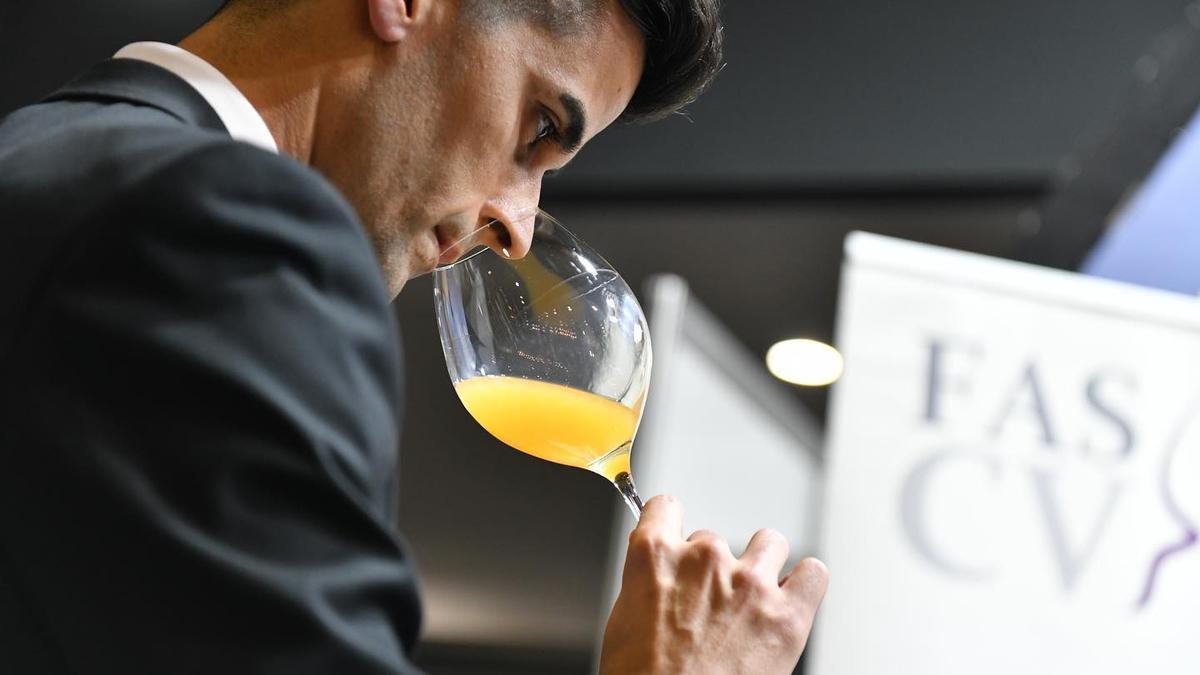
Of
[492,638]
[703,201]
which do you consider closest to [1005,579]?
[703,201]

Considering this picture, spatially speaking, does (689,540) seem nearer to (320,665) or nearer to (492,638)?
(320,665)

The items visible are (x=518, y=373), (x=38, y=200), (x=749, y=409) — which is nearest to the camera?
(x=38, y=200)

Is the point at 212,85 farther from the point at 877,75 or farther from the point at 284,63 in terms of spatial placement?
the point at 877,75

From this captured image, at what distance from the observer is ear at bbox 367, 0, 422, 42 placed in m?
1.07

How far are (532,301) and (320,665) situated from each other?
0.56 m

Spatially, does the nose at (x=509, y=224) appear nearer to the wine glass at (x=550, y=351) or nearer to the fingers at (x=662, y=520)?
the wine glass at (x=550, y=351)

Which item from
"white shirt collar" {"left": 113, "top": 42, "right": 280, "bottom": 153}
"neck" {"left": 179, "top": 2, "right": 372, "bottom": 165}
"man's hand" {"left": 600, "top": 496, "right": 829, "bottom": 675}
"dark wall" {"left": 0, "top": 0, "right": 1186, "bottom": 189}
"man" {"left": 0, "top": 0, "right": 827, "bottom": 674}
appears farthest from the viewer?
"dark wall" {"left": 0, "top": 0, "right": 1186, "bottom": 189}

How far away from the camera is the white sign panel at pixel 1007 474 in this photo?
1.82 meters

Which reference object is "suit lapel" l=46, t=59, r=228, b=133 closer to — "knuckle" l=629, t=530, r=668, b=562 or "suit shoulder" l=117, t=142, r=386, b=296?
"suit shoulder" l=117, t=142, r=386, b=296

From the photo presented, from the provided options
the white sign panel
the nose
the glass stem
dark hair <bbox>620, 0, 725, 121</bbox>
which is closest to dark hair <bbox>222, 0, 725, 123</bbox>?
dark hair <bbox>620, 0, 725, 121</bbox>

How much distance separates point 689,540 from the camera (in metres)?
0.88

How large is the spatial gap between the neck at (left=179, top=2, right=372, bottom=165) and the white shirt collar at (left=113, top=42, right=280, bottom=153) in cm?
6

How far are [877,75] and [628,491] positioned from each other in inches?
87.8

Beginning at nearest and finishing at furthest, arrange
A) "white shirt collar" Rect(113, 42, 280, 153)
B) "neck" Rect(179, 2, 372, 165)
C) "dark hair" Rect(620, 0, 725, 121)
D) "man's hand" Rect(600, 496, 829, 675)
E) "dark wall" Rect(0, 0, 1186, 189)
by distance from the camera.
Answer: "man's hand" Rect(600, 496, 829, 675), "white shirt collar" Rect(113, 42, 280, 153), "neck" Rect(179, 2, 372, 165), "dark hair" Rect(620, 0, 725, 121), "dark wall" Rect(0, 0, 1186, 189)
